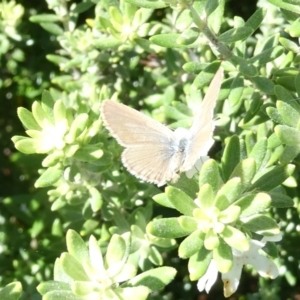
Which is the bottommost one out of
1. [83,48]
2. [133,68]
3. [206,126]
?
[133,68]

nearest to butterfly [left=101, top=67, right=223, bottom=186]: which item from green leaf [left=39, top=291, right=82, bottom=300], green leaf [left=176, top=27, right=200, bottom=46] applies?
green leaf [left=176, top=27, right=200, bottom=46]

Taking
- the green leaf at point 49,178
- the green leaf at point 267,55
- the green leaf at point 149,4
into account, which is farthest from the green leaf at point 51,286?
the green leaf at point 267,55

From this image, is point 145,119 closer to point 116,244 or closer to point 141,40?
point 116,244

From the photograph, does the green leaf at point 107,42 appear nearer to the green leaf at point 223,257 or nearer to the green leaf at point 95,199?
the green leaf at point 95,199

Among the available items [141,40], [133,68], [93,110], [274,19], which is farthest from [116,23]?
[274,19]

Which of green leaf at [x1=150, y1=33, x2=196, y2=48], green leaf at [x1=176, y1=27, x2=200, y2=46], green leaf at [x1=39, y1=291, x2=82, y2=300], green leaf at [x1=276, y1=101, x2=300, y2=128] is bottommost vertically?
green leaf at [x1=39, y1=291, x2=82, y2=300]

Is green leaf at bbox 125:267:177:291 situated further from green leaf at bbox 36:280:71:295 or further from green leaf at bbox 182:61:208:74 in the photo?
green leaf at bbox 182:61:208:74

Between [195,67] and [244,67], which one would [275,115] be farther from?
[195,67]

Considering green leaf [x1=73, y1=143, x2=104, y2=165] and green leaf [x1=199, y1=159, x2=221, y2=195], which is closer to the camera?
green leaf [x1=199, y1=159, x2=221, y2=195]

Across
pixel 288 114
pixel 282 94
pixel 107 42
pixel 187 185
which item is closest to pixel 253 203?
pixel 187 185
